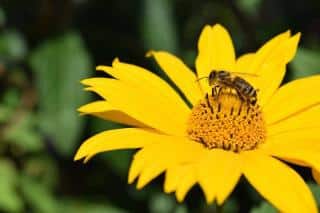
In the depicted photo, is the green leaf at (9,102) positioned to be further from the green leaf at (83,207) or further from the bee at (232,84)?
the bee at (232,84)

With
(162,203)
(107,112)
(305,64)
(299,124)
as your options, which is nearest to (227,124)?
(299,124)

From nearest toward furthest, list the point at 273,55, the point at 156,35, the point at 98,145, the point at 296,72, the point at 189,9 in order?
1. the point at 98,145
2. the point at 273,55
3. the point at 296,72
4. the point at 156,35
5. the point at 189,9

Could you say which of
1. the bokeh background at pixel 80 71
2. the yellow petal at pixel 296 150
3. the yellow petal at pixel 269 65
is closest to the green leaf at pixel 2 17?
the bokeh background at pixel 80 71

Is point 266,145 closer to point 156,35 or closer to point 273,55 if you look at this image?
point 273,55

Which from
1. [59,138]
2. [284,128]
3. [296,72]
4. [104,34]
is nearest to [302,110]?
[284,128]

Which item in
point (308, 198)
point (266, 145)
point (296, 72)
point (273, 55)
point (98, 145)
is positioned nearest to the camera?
point (308, 198)

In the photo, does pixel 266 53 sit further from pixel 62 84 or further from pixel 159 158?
pixel 62 84
